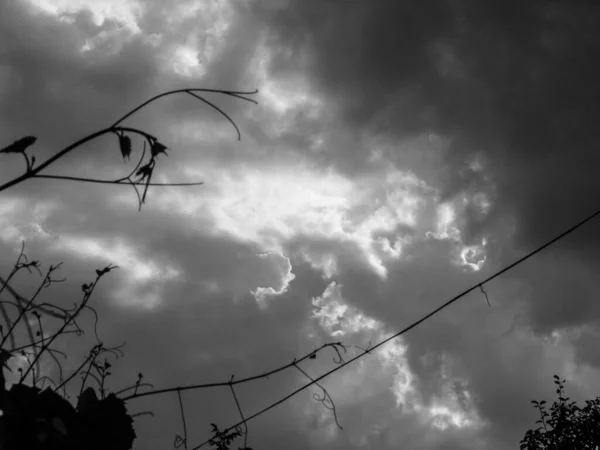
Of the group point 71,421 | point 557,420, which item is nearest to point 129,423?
point 71,421

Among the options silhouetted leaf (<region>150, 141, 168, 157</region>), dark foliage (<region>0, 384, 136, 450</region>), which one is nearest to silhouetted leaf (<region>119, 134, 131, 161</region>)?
silhouetted leaf (<region>150, 141, 168, 157</region>)

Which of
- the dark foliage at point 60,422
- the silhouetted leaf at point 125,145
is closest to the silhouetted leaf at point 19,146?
the silhouetted leaf at point 125,145

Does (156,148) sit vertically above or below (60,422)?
above

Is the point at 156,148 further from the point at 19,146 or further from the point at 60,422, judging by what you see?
the point at 60,422

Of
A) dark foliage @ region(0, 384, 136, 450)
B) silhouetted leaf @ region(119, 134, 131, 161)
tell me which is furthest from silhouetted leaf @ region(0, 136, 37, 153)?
dark foliage @ region(0, 384, 136, 450)

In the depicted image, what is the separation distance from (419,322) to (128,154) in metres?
2.29

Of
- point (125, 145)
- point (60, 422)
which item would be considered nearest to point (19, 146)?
point (125, 145)

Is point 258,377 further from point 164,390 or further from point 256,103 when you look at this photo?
point 256,103

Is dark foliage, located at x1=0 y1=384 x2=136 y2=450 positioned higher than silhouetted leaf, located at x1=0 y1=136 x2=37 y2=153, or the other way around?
silhouetted leaf, located at x1=0 y1=136 x2=37 y2=153

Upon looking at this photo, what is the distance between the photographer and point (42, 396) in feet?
4.64

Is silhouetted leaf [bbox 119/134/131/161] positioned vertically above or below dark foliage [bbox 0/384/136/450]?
above

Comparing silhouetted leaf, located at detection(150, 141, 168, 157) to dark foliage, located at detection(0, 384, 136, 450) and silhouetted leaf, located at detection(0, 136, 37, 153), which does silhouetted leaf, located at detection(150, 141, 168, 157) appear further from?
dark foliage, located at detection(0, 384, 136, 450)

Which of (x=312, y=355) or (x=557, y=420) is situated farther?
Result: (x=557, y=420)

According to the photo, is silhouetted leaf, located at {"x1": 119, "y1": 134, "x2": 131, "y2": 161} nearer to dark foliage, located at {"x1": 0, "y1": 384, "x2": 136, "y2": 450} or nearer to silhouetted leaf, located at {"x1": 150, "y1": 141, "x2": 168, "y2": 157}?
silhouetted leaf, located at {"x1": 150, "y1": 141, "x2": 168, "y2": 157}
